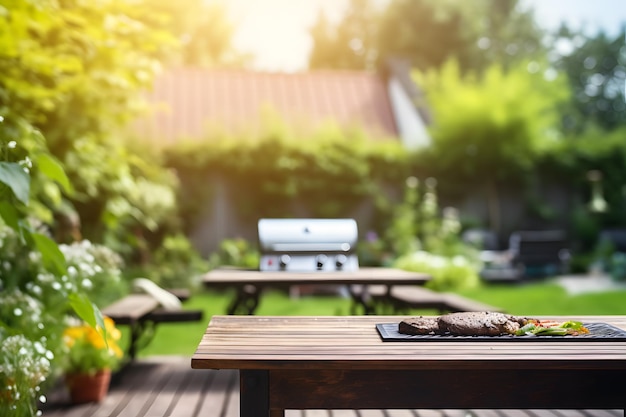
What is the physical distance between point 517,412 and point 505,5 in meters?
26.7

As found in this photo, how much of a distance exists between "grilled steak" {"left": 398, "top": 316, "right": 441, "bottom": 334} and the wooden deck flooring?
5.53ft

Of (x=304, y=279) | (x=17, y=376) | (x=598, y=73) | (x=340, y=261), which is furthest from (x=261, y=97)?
(x=598, y=73)

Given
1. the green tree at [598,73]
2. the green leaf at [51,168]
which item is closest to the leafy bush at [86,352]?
the green leaf at [51,168]

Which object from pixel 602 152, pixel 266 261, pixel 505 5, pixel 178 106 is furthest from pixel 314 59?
pixel 266 261

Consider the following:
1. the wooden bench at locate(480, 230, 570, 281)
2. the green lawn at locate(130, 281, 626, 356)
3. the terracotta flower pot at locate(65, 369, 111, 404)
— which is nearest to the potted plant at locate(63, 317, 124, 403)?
the terracotta flower pot at locate(65, 369, 111, 404)

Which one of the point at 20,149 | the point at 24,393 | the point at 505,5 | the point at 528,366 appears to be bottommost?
the point at 24,393

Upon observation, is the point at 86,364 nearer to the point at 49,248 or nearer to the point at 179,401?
the point at 179,401

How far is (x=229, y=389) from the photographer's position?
4.82m

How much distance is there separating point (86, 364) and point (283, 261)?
1487mm

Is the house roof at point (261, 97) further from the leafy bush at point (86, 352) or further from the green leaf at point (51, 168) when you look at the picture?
the green leaf at point (51, 168)

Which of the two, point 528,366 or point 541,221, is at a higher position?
point 528,366

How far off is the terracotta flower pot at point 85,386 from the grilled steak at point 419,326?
2.54 meters

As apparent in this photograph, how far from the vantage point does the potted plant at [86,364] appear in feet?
14.4

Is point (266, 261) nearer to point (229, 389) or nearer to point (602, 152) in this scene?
point (229, 389)
